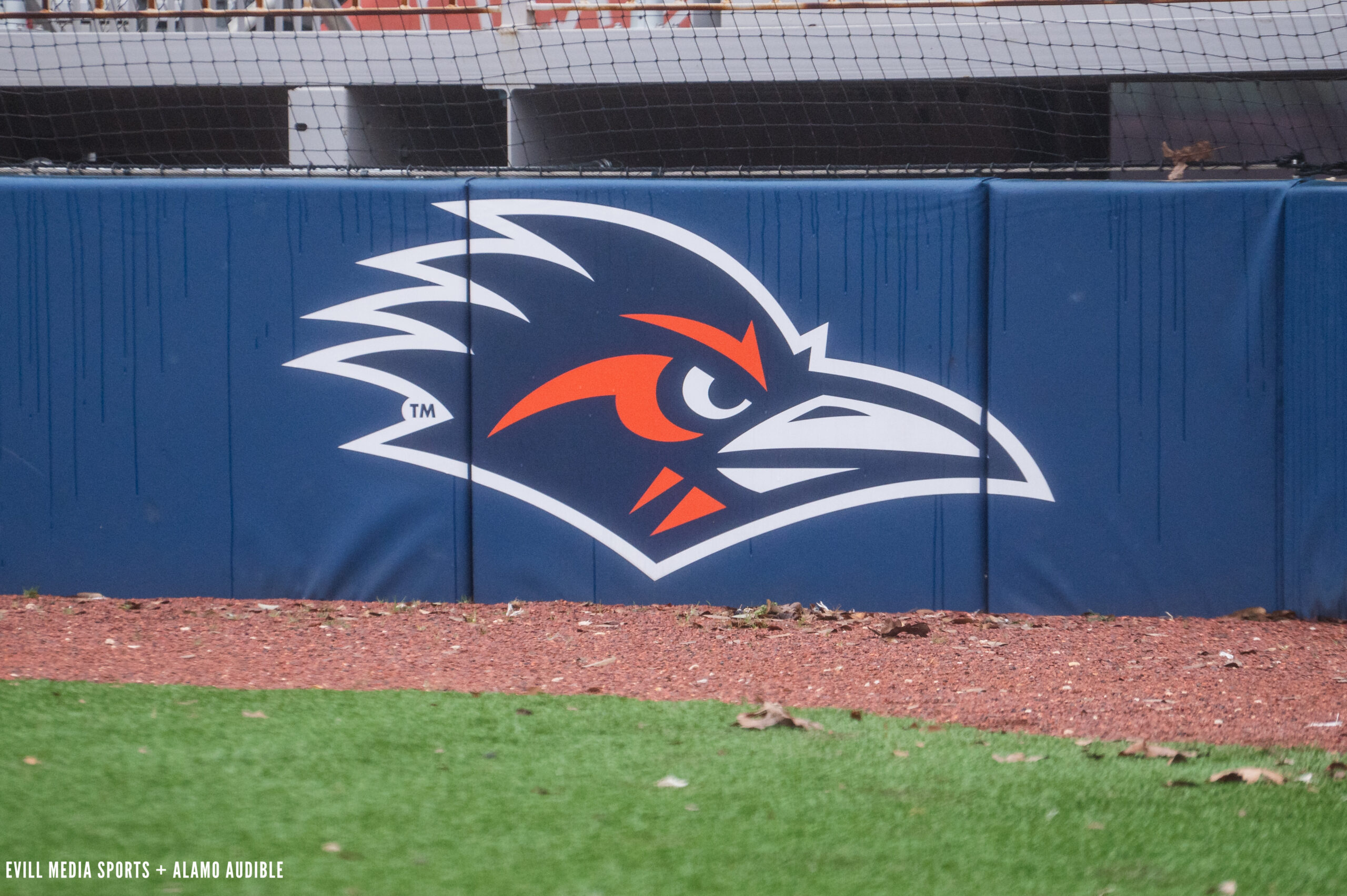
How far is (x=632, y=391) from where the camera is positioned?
200 inches

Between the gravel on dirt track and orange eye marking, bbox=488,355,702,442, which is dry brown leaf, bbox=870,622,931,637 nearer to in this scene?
the gravel on dirt track

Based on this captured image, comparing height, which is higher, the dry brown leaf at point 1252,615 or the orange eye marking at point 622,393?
the orange eye marking at point 622,393

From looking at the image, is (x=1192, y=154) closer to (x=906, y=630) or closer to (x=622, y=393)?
(x=906, y=630)

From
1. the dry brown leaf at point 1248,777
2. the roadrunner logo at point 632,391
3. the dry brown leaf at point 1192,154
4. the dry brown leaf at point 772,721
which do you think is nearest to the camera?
the dry brown leaf at point 1248,777

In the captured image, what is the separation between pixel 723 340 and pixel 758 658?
1.59m

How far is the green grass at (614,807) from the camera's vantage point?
2.22m

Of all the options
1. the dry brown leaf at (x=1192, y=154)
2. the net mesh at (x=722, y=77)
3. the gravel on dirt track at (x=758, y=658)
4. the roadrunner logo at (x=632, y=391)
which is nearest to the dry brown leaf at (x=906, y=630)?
the gravel on dirt track at (x=758, y=658)

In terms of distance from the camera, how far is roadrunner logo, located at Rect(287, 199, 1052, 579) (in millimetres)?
4996

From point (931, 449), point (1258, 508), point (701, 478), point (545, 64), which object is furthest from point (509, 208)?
point (1258, 508)

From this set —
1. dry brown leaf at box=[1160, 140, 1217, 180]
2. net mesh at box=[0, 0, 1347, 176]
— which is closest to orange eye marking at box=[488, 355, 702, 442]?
net mesh at box=[0, 0, 1347, 176]

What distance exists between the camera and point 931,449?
4.96 metres

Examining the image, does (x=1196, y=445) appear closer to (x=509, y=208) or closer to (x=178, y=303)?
(x=509, y=208)

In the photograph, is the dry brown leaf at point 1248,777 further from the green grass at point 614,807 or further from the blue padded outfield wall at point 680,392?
the blue padded outfield wall at point 680,392

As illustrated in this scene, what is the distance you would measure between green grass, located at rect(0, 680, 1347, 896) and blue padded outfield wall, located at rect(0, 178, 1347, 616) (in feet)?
5.71
